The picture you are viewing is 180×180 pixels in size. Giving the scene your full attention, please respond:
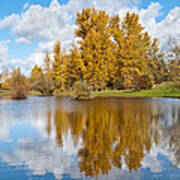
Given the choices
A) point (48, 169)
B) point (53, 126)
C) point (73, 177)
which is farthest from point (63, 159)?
point (53, 126)

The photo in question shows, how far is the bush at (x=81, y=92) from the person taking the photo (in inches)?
1172

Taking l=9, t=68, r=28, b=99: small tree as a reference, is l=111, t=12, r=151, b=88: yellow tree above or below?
above

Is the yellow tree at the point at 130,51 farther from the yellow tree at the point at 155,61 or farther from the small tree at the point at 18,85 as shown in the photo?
the small tree at the point at 18,85

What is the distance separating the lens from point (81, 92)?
99.2 ft

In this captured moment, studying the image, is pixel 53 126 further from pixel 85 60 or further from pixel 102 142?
pixel 85 60

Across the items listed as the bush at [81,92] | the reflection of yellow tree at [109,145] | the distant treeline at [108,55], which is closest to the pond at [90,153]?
the reflection of yellow tree at [109,145]

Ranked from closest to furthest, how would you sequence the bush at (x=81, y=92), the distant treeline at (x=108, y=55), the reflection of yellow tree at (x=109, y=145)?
the reflection of yellow tree at (x=109, y=145) < the bush at (x=81, y=92) < the distant treeline at (x=108, y=55)

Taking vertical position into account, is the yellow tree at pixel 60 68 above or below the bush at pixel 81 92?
above

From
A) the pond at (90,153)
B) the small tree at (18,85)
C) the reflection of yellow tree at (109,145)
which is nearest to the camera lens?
the pond at (90,153)

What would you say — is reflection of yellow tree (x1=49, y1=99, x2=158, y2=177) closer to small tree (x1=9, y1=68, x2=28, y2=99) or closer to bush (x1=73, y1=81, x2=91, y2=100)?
bush (x1=73, y1=81, x2=91, y2=100)

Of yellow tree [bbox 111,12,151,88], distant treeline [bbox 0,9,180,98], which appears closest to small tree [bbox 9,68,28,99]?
distant treeline [bbox 0,9,180,98]

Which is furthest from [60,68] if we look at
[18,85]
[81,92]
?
[81,92]

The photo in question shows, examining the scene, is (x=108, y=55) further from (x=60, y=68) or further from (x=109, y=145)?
(x=109, y=145)

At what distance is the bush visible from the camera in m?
29.8
